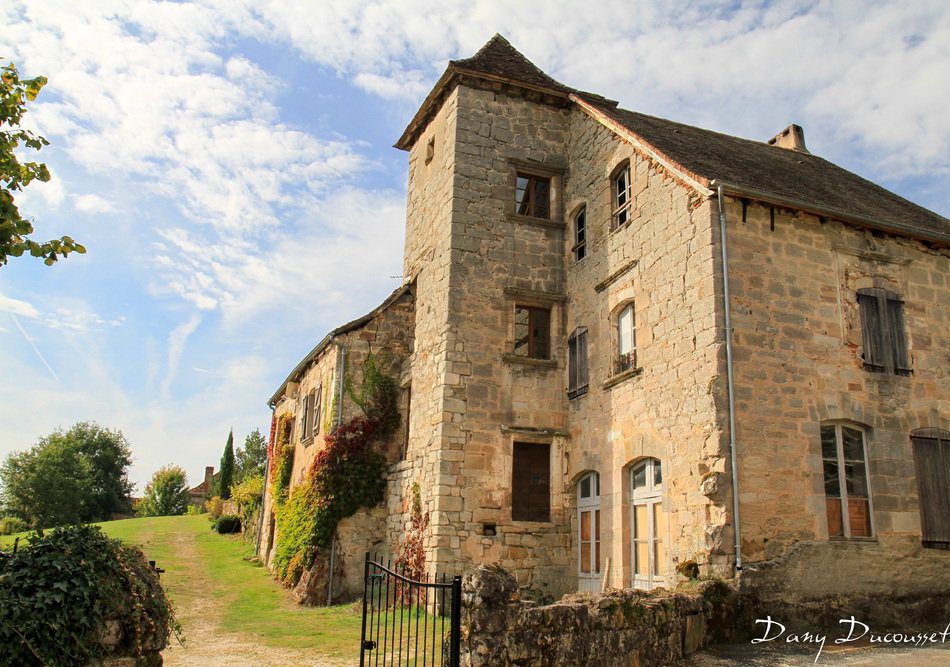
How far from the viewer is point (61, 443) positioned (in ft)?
150

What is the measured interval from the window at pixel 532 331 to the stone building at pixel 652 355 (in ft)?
0.17

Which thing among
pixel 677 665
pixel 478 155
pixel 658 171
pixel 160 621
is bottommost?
pixel 677 665

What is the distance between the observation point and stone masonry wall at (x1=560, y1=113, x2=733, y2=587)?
10.3m

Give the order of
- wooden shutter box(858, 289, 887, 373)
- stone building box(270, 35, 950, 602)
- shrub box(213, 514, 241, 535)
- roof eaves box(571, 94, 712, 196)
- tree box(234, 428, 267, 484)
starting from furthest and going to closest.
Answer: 1. tree box(234, 428, 267, 484)
2. shrub box(213, 514, 241, 535)
3. wooden shutter box(858, 289, 887, 373)
4. roof eaves box(571, 94, 712, 196)
5. stone building box(270, 35, 950, 602)

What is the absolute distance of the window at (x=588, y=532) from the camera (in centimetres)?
1298

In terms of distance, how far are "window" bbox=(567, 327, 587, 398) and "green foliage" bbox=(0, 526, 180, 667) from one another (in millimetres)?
9260

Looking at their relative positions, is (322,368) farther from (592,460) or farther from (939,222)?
(939,222)

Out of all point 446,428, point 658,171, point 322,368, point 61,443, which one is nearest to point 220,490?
point 61,443

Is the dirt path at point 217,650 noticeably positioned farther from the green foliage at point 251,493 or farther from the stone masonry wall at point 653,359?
the green foliage at point 251,493

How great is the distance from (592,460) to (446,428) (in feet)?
9.06

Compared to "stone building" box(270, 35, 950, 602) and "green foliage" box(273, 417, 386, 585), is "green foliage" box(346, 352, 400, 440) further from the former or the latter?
"stone building" box(270, 35, 950, 602)

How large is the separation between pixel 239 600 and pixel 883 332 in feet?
44.5

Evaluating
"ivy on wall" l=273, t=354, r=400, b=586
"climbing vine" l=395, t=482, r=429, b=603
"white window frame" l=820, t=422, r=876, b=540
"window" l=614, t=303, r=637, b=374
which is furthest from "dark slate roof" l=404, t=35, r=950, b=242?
"climbing vine" l=395, t=482, r=429, b=603

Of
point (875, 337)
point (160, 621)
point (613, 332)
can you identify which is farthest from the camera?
point (613, 332)
